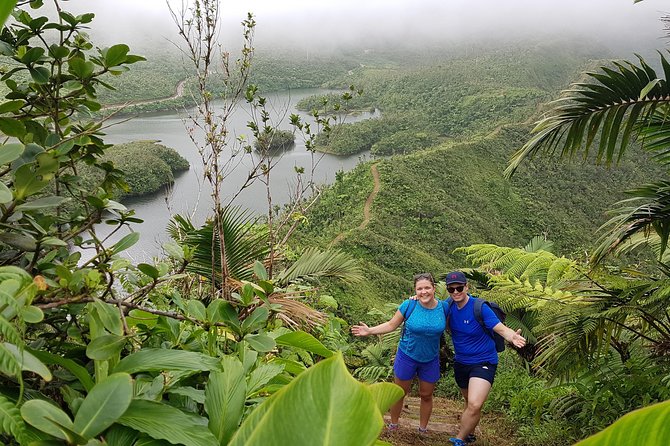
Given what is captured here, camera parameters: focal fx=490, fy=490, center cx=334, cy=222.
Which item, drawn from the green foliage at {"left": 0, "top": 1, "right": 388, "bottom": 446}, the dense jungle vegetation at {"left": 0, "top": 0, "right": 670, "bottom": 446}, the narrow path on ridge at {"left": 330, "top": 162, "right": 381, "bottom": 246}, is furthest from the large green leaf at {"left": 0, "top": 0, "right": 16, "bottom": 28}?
the narrow path on ridge at {"left": 330, "top": 162, "right": 381, "bottom": 246}

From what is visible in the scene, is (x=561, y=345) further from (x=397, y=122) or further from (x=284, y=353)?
(x=397, y=122)

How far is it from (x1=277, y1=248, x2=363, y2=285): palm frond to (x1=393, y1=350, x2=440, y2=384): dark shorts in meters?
0.65

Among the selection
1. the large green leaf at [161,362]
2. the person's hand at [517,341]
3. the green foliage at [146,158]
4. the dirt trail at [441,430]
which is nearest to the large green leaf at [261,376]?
the large green leaf at [161,362]

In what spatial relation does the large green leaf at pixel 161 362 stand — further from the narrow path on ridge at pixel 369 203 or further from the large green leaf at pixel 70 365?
the narrow path on ridge at pixel 369 203

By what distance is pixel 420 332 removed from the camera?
9.58ft

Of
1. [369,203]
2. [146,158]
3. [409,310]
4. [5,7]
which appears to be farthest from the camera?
[369,203]

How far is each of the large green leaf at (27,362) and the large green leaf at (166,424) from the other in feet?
0.63

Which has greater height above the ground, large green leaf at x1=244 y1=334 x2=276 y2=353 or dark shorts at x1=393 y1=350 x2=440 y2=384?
large green leaf at x1=244 y1=334 x2=276 y2=353

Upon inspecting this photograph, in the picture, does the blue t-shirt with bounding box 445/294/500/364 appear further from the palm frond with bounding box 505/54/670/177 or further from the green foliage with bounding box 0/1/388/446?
the green foliage with bounding box 0/1/388/446

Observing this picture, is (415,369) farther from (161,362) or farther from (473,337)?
(161,362)

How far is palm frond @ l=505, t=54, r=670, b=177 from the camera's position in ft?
7.66

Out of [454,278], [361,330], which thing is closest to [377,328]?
[361,330]

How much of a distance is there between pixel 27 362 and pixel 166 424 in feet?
0.77

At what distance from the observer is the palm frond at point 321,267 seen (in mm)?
2451
